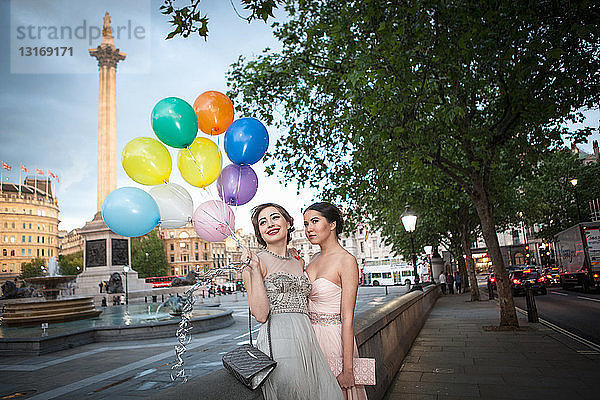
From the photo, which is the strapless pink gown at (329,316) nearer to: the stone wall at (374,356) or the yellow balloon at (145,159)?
the stone wall at (374,356)

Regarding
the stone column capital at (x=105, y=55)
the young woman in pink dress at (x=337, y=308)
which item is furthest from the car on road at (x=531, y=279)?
the stone column capital at (x=105, y=55)

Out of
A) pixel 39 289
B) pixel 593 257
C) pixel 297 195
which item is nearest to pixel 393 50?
pixel 297 195

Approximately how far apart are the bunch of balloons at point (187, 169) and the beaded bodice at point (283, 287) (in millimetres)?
2550

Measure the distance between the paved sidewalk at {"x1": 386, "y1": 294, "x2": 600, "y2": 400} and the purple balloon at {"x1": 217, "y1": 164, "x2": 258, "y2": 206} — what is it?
136 inches

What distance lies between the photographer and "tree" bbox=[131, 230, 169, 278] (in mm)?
86000

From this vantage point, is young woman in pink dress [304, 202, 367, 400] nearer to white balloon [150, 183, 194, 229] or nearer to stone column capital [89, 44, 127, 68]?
white balloon [150, 183, 194, 229]

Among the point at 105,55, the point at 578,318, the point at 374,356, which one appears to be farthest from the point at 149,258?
the point at 374,356

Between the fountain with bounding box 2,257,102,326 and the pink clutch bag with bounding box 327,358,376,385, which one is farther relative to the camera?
the fountain with bounding box 2,257,102,326

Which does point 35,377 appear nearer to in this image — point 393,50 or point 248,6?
point 248,6

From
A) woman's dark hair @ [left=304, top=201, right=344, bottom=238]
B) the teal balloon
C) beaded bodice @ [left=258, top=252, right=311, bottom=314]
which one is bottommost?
beaded bodice @ [left=258, top=252, right=311, bottom=314]

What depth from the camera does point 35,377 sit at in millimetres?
8906

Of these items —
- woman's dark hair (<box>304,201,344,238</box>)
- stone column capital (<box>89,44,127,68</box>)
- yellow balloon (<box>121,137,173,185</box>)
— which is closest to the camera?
woman's dark hair (<box>304,201,344,238</box>)

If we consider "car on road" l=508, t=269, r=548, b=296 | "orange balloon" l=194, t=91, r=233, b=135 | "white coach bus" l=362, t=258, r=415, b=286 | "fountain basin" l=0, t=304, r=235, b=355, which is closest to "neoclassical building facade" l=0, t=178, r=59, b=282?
"white coach bus" l=362, t=258, r=415, b=286

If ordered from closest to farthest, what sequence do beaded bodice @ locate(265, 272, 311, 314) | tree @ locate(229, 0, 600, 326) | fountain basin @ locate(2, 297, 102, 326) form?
1. beaded bodice @ locate(265, 272, 311, 314)
2. tree @ locate(229, 0, 600, 326)
3. fountain basin @ locate(2, 297, 102, 326)
